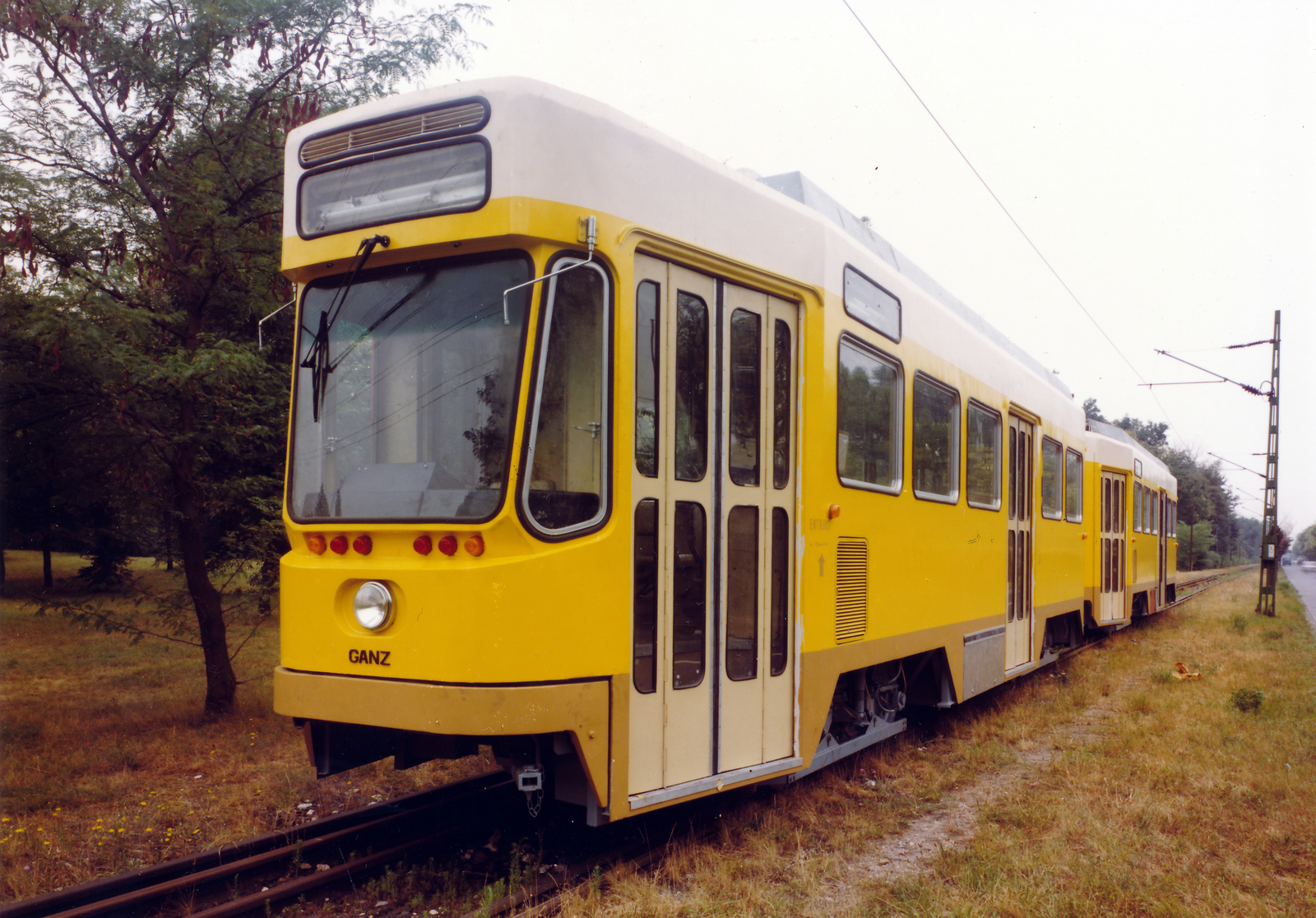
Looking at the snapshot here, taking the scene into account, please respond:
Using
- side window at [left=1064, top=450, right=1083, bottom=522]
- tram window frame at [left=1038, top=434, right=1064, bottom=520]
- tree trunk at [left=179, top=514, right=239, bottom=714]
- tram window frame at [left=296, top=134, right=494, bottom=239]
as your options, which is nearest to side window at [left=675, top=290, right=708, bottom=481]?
tram window frame at [left=296, top=134, right=494, bottom=239]

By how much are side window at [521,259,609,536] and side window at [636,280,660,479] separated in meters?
0.19

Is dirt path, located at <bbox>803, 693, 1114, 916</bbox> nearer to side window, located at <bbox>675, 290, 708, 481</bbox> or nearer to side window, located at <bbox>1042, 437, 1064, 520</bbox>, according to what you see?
side window, located at <bbox>675, 290, 708, 481</bbox>

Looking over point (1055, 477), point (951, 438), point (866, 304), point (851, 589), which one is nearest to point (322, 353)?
point (851, 589)

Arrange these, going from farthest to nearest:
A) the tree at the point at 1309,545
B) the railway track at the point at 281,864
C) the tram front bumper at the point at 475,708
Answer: the tree at the point at 1309,545, the railway track at the point at 281,864, the tram front bumper at the point at 475,708

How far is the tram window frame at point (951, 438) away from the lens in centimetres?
671

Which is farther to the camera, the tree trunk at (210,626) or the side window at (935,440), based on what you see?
the tree trunk at (210,626)

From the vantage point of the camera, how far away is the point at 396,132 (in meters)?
4.32

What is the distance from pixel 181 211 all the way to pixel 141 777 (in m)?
4.34

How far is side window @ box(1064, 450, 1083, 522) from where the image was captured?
11.7 m

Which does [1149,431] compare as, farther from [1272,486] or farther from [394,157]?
[394,157]

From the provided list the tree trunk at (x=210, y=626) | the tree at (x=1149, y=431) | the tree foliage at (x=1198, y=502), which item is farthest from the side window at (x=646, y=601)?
the tree at (x=1149, y=431)

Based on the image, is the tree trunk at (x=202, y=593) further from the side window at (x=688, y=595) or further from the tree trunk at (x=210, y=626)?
the side window at (x=688, y=595)

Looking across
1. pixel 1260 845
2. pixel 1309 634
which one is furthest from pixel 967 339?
pixel 1309 634

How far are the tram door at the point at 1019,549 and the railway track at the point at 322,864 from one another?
4.99 metres
